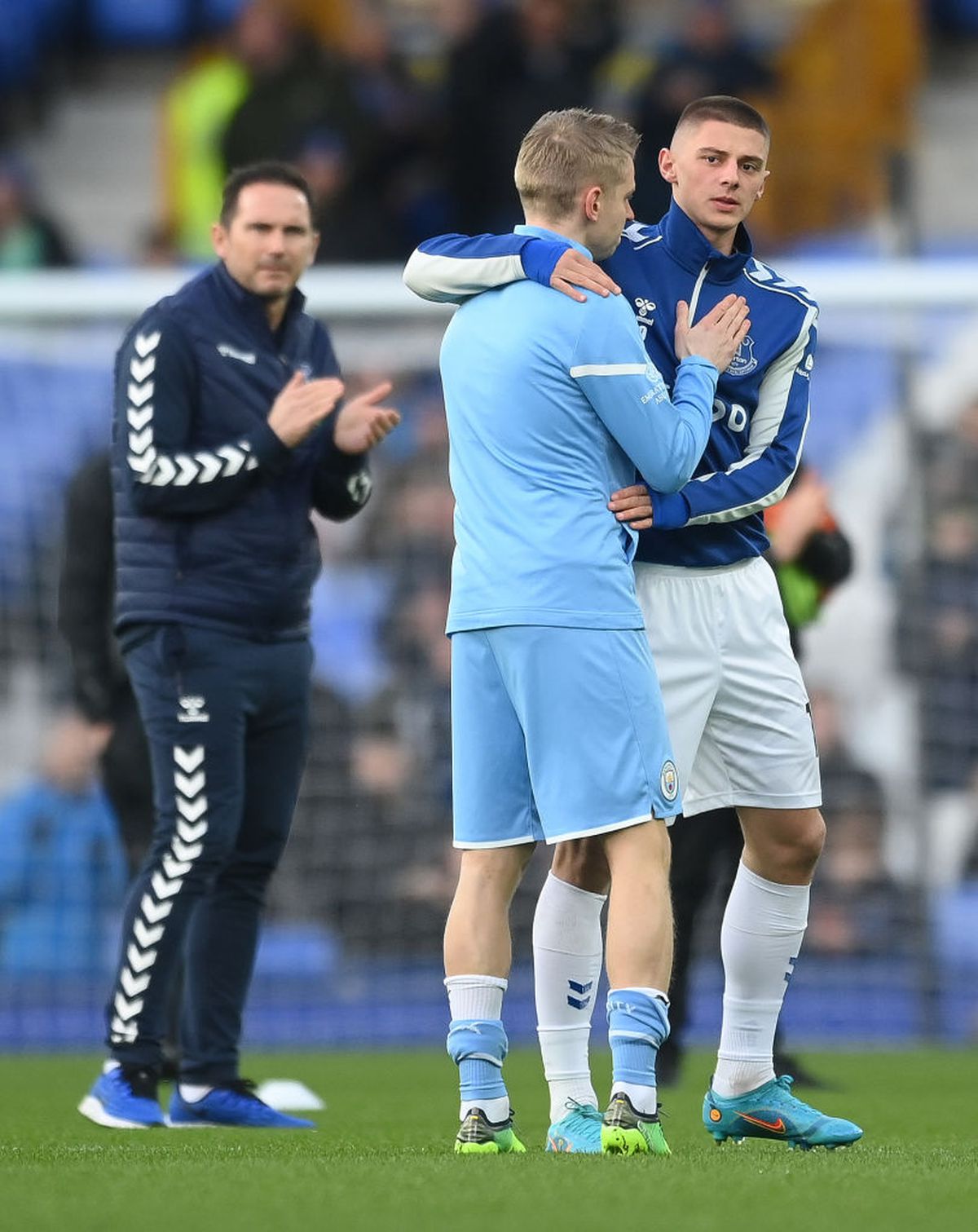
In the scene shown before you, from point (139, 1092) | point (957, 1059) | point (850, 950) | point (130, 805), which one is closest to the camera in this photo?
point (139, 1092)

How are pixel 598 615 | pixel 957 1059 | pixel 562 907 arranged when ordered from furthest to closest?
pixel 957 1059 → pixel 562 907 → pixel 598 615

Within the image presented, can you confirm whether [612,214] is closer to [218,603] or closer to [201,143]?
[218,603]

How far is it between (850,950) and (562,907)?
15.2 ft

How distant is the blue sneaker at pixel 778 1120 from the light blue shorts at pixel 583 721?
26.0 inches

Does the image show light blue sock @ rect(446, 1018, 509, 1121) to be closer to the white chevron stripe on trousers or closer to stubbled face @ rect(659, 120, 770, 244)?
the white chevron stripe on trousers

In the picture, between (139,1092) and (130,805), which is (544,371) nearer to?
(139,1092)

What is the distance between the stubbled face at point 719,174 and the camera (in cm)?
460

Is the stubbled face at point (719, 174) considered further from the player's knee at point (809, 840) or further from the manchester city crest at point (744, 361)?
the player's knee at point (809, 840)

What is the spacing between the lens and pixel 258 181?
560 cm

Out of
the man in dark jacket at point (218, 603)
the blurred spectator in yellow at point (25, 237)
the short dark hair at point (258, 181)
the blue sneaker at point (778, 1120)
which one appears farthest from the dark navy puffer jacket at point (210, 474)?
the blurred spectator in yellow at point (25, 237)

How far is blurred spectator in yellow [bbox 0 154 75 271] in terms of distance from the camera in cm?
1210

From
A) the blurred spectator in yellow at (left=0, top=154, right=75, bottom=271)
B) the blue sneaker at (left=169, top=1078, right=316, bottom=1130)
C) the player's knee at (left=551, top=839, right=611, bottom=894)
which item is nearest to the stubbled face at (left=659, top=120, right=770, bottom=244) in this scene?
the player's knee at (left=551, top=839, right=611, bottom=894)

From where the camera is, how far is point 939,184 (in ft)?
44.3

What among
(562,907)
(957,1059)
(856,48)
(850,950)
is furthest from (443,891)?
(856,48)
